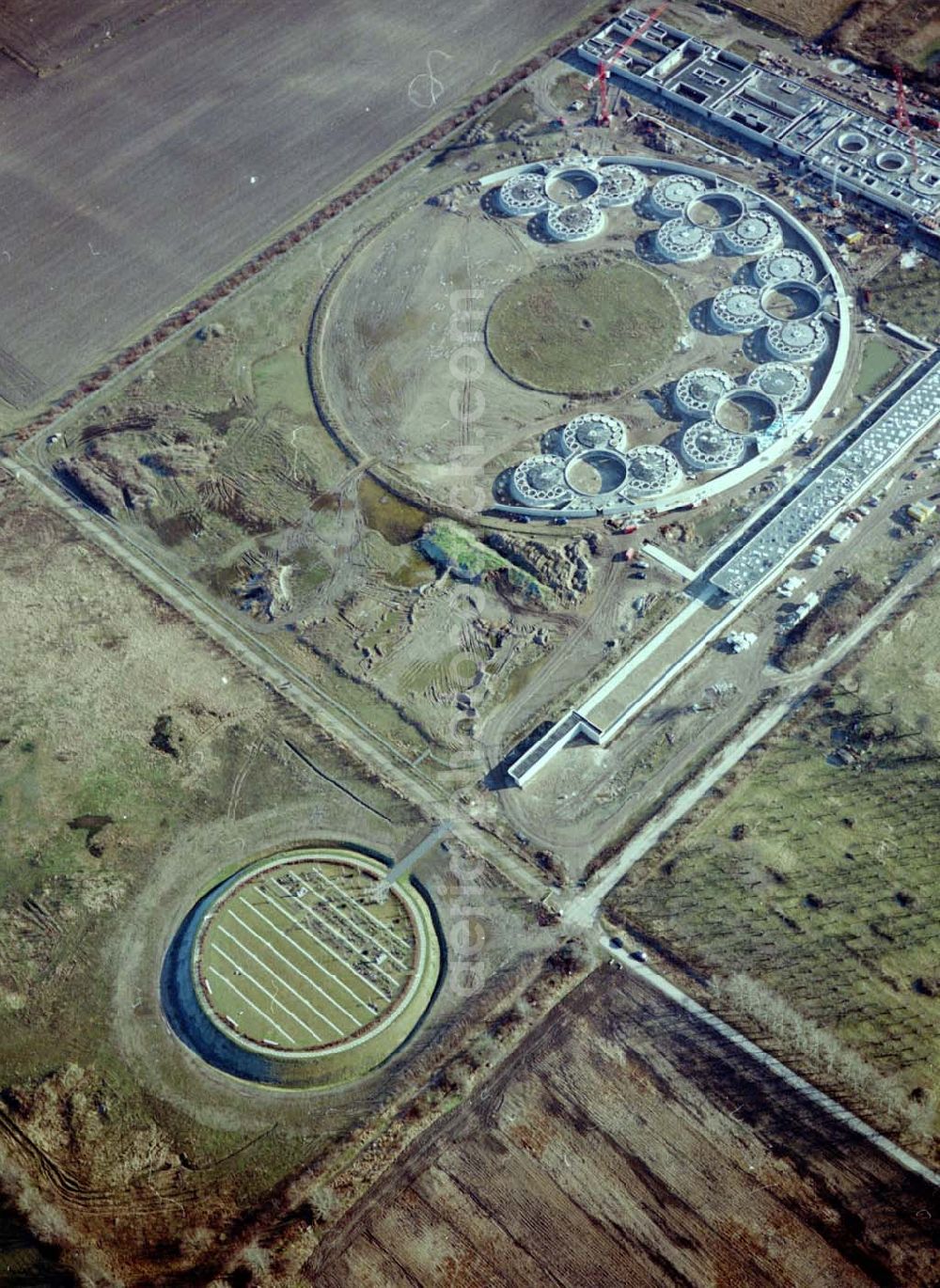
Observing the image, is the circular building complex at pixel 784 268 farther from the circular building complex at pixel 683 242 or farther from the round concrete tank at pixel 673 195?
the round concrete tank at pixel 673 195

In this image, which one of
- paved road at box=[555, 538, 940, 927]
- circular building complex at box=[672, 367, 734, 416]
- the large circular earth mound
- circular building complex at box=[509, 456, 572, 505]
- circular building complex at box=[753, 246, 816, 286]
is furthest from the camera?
circular building complex at box=[753, 246, 816, 286]

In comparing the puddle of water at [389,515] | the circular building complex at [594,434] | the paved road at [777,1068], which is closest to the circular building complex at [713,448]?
the circular building complex at [594,434]

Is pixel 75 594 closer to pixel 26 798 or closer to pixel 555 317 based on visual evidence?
pixel 26 798

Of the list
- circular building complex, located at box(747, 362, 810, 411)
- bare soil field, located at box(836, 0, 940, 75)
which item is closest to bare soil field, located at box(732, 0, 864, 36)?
bare soil field, located at box(836, 0, 940, 75)

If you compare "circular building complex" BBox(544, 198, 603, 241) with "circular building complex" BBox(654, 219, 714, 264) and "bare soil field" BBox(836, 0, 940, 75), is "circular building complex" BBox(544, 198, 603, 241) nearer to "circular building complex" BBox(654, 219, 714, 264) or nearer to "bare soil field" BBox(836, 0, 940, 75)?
"circular building complex" BBox(654, 219, 714, 264)

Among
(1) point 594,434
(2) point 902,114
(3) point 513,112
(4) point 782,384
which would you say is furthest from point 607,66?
(1) point 594,434

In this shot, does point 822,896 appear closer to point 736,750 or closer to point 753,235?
point 736,750
